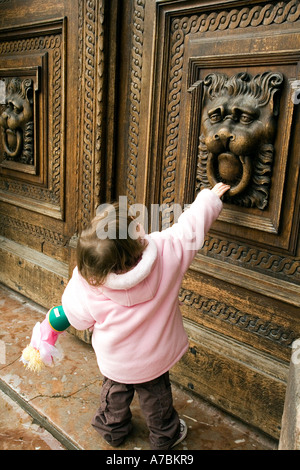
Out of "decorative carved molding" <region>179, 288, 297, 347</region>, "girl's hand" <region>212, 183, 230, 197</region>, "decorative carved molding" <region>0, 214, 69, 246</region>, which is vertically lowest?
"decorative carved molding" <region>179, 288, 297, 347</region>

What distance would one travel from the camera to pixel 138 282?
123cm

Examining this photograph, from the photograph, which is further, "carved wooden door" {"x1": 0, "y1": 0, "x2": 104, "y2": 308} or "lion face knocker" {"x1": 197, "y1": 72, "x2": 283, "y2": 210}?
"carved wooden door" {"x1": 0, "y1": 0, "x2": 104, "y2": 308}

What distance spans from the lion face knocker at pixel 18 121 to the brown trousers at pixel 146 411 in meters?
1.49

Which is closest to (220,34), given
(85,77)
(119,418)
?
(85,77)

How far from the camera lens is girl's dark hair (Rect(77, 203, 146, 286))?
3.91ft

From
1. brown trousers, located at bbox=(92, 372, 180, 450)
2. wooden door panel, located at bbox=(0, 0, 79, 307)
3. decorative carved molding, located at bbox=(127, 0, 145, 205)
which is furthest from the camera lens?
wooden door panel, located at bbox=(0, 0, 79, 307)

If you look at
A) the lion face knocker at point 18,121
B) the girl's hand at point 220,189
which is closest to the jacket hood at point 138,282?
the girl's hand at point 220,189

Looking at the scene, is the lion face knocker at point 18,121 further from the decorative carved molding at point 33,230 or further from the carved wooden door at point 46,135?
the decorative carved molding at point 33,230

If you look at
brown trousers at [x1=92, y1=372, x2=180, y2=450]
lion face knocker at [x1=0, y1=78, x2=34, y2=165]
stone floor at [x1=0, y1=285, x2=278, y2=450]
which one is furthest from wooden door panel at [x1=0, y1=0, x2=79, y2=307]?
brown trousers at [x1=92, y1=372, x2=180, y2=450]

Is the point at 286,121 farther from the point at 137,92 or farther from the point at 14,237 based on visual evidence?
the point at 14,237

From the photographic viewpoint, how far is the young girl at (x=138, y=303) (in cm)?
122

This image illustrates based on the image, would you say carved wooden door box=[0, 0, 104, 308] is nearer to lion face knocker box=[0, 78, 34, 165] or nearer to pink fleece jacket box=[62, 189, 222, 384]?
lion face knocker box=[0, 78, 34, 165]

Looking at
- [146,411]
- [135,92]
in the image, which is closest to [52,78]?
[135,92]

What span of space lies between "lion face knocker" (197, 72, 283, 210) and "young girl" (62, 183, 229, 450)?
8 centimetres
